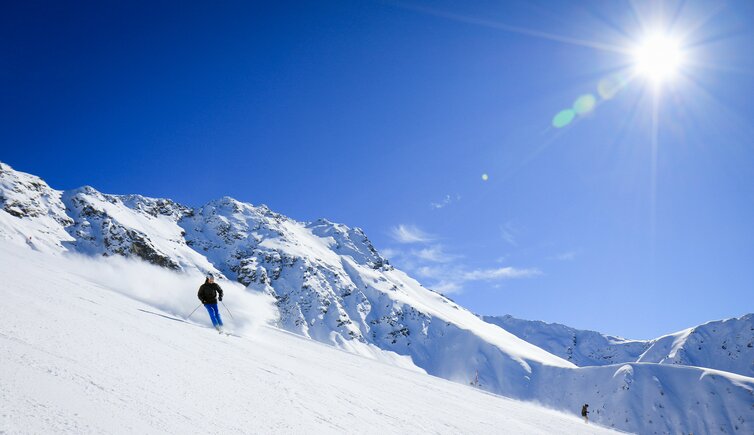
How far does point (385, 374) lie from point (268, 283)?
184 m

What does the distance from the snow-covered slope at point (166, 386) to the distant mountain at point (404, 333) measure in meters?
120

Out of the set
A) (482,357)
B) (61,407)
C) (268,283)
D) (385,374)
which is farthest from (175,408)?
(268,283)

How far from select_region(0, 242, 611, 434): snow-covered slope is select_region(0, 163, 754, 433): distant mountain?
392 feet

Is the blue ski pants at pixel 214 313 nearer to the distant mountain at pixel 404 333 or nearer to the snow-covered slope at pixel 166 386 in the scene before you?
the snow-covered slope at pixel 166 386

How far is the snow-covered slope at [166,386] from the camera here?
360 cm

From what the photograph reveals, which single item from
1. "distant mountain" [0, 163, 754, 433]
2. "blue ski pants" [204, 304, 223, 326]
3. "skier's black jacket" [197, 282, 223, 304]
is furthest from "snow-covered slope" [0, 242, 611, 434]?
"distant mountain" [0, 163, 754, 433]

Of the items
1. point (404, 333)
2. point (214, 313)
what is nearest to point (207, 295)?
point (214, 313)

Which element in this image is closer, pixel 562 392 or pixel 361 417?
pixel 361 417

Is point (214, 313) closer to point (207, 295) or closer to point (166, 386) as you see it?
point (207, 295)

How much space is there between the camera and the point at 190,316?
553 inches

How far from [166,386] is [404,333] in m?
179

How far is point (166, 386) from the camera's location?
483 centimetres

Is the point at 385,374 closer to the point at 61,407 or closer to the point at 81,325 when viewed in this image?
the point at 81,325

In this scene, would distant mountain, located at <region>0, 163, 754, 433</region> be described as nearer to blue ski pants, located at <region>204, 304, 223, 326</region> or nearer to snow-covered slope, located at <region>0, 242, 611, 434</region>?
blue ski pants, located at <region>204, 304, 223, 326</region>
